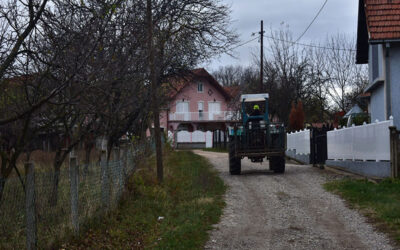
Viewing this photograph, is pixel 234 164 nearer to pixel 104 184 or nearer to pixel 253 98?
pixel 253 98

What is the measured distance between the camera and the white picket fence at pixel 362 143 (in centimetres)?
1423

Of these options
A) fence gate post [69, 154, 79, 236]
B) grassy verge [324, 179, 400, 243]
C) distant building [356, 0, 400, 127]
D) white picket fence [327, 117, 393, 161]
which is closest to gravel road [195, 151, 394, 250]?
grassy verge [324, 179, 400, 243]

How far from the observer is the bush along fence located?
676cm

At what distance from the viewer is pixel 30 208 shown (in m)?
7.04

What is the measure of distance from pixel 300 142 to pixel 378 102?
8555 mm

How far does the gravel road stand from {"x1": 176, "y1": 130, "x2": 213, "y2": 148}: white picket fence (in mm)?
40294

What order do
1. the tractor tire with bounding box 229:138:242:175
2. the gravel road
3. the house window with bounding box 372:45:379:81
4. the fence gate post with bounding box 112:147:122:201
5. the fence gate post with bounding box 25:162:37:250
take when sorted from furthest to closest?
the house window with bounding box 372:45:379:81 → the tractor tire with bounding box 229:138:242:175 → the fence gate post with bounding box 112:147:122:201 → the gravel road → the fence gate post with bounding box 25:162:37:250

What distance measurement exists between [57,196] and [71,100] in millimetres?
1626

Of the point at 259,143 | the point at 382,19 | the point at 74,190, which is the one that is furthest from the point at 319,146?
the point at 74,190

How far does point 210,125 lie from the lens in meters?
66.4

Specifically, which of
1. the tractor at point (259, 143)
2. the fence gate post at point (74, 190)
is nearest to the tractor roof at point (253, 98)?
the tractor at point (259, 143)

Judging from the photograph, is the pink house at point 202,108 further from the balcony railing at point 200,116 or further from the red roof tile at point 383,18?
the red roof tile at point 383,18

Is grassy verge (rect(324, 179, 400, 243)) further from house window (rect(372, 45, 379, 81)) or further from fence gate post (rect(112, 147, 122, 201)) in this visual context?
house window (rect(372, 45, 379, 81))

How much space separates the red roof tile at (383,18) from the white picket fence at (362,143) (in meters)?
3.19
